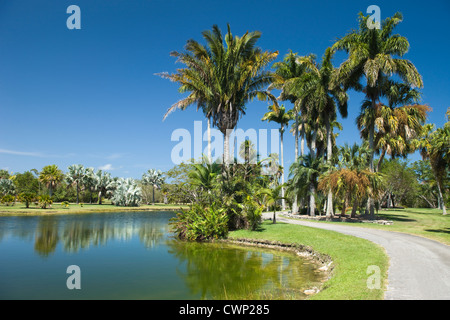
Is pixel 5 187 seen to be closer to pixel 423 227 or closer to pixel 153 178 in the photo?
Result: pixel 153 178

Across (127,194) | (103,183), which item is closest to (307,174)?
(127,194)

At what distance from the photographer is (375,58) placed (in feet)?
83.8

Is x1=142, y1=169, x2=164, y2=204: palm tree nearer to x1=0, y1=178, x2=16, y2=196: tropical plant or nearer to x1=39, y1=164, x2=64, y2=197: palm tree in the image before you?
x1=39, y1=164, x2=64, y2=197: palm tree

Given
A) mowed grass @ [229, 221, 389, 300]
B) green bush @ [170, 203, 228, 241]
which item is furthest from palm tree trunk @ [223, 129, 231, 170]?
mowed grass @ [229, 221, 389, 300]

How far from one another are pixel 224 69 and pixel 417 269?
18.6 metres

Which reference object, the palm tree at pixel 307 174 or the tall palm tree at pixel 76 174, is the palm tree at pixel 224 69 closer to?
the palm tree at pixel 307 174

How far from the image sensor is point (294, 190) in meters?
31.7

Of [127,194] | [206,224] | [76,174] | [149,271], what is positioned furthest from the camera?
[76,174]

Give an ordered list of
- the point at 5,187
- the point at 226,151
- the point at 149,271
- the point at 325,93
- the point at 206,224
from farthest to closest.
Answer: the point at 5,187
the point at 325,93
the point at 226,151
the point at 206,224
the point at 149,271

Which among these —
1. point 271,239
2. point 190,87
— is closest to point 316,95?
point 190,87

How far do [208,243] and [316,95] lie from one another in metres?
18.8

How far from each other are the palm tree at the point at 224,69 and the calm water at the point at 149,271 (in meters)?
9.16

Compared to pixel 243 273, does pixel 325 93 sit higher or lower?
higher
